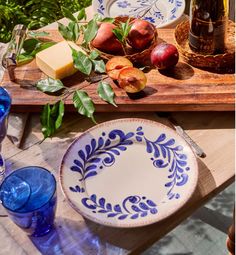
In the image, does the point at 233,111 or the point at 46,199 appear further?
the point at 233,111

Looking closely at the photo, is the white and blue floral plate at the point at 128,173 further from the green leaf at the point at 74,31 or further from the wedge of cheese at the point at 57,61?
the green leaf at the point at 74,31

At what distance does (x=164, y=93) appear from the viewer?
109 cm

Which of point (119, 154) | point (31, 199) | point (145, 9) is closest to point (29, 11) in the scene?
point (145, 9)

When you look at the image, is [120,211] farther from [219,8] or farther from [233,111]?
[219,8]

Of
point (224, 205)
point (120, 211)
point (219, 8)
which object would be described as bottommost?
point (224, 205)

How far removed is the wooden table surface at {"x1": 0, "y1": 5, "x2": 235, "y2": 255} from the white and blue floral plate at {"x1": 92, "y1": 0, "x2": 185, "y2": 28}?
1.21 ft

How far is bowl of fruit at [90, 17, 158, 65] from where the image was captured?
3.78 ft

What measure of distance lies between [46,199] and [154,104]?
340mm

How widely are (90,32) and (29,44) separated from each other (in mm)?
150

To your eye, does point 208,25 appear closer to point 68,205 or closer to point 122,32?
point 122,32

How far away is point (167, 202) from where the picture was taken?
0.90m

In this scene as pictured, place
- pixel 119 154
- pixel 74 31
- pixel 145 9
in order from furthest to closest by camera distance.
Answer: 1. pixel 145 9
2. pixel 74 31
3. pixel 119 154

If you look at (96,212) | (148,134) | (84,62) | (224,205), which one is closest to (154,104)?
(148,134)

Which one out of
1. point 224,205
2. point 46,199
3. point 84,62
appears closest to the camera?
point 46,199
